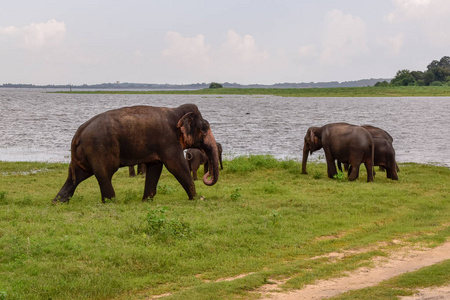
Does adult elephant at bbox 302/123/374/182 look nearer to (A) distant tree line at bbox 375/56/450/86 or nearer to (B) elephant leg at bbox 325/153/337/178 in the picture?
(B) elephant leg at bbox 325/153/337/178

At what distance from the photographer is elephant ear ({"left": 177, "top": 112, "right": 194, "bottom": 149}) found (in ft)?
42.6

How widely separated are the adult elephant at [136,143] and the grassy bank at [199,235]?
578 mm

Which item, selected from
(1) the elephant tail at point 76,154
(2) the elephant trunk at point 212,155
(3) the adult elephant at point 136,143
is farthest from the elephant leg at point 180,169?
(1) the elephant tail at point 76,154

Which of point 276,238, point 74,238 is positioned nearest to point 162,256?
point 74,238

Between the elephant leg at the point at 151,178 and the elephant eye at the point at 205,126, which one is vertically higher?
→ the elephant eye at the point at 205,126

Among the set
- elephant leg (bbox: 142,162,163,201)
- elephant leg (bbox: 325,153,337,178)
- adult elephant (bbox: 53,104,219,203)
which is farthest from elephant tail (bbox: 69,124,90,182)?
elephant leg (bbox: 325,153,337,178)

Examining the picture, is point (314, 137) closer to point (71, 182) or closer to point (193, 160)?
point (193, 160)

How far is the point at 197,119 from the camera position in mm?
13289

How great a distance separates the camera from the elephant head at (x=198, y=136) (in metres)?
13.0

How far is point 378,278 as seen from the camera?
8125 mm

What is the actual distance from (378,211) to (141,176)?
8.41 m

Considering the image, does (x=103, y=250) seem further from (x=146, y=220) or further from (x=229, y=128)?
(x=229, y=128)

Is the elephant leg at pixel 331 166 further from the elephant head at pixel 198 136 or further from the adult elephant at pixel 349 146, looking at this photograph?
the elephant head at pixel 198 136

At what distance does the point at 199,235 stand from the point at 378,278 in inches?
125
